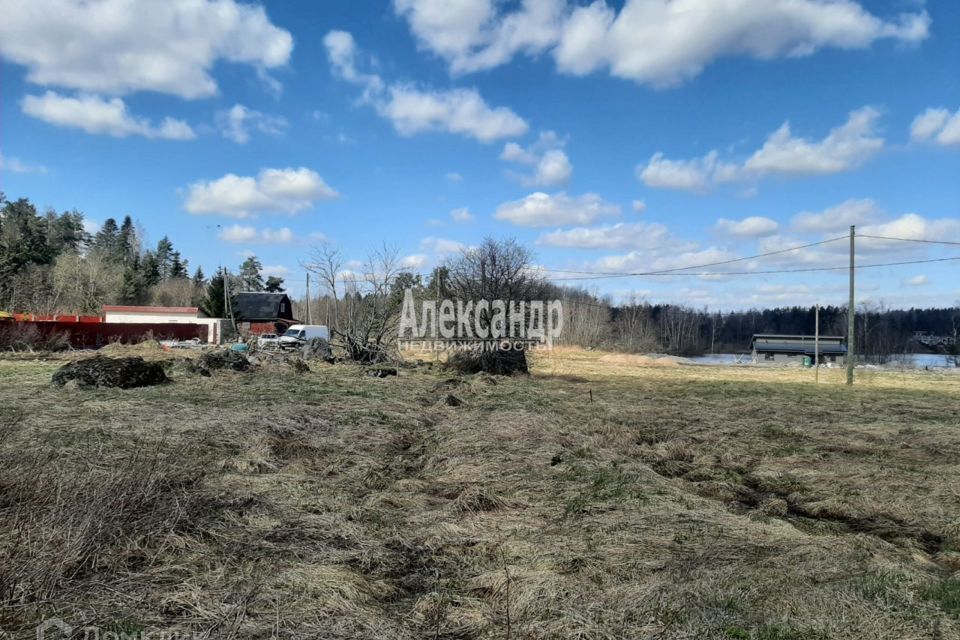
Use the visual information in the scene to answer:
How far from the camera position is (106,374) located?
13164 mm

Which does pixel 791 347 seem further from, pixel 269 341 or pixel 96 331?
pixel 96 331

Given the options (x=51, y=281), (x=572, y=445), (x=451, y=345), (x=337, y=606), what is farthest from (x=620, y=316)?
(x=337, y=606)

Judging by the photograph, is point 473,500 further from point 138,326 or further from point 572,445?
point 138,326

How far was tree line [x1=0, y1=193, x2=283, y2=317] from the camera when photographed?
1885 inches

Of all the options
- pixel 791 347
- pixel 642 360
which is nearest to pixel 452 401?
pixel 642 360

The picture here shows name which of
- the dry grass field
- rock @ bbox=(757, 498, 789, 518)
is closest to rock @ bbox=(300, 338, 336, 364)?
the dry grass field

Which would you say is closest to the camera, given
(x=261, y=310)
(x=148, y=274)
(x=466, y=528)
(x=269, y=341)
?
(x=466, y=528)

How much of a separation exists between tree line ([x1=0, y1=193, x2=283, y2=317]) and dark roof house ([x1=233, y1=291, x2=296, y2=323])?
2.33 m

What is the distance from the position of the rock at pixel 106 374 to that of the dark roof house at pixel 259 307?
44.3 m

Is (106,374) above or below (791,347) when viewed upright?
above

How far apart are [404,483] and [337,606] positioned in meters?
3.00

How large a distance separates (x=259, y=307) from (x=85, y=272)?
15917 millimetres

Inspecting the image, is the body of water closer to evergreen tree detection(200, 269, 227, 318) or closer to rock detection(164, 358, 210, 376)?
rock detection(164, 358, 210, 376)

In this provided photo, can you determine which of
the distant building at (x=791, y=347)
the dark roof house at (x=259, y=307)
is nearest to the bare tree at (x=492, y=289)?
the dark roof house at (x=259, y=307)
